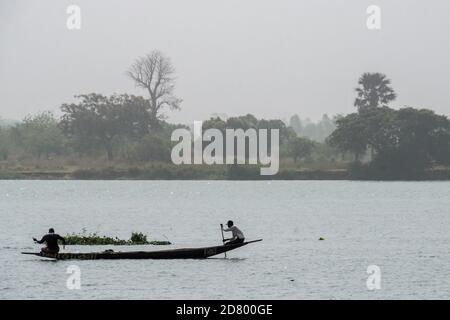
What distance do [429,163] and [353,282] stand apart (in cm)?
13330

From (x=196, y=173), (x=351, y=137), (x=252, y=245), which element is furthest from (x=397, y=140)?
(x=252, y=245)

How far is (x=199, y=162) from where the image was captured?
194250mm

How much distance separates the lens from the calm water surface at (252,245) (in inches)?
2020

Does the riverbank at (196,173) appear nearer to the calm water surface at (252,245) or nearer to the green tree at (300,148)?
the green tree at (300,148)

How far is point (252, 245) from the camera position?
71.3 meters

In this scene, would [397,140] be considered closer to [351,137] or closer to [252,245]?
[351,137]

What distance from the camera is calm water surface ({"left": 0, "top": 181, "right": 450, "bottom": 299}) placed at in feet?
168

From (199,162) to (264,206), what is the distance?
71967 millimetres

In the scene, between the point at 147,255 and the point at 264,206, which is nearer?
the point at 147,255
